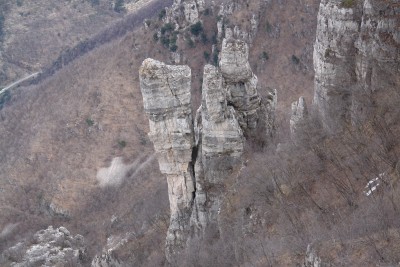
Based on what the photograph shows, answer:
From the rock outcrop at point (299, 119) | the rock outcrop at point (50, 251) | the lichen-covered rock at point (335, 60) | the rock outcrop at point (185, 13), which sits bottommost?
the rock outcrop at point (50, 251)

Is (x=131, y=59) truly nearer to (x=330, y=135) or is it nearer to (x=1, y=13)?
(x=330, y=135)

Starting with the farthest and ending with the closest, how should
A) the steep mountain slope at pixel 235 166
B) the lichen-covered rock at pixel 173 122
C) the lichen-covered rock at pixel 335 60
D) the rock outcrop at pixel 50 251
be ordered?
the rock outcrop at pixel 50 251
the lichen-covered rock at pixel 173 122
the lichen-covered rock at pixel 335 60
the steep mountain slope at pixel 235 166

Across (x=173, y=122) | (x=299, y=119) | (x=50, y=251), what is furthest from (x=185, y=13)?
(x=173, y=122)

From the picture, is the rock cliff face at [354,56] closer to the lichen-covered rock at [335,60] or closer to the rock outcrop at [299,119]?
the lichen-covered rock at [335,60]

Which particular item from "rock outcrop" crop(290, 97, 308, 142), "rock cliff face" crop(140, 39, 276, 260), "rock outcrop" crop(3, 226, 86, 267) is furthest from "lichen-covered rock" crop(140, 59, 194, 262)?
"rock outcrop" crop(3, 226, 86, 267)

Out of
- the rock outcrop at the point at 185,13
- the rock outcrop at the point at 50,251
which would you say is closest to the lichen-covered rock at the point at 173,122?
the rock outcrop at the point at 50,251

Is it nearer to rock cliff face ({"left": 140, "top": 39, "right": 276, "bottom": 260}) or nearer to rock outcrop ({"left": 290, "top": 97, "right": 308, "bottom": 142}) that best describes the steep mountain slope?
rock outcrop ({"left": 290, "top": 97, "right": 308, "bottom": 142})
